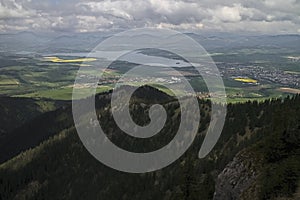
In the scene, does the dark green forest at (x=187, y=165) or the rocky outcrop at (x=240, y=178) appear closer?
the rocky outcrop at (x=240, y=178)

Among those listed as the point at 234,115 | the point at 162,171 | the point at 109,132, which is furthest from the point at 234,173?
the point at 109,132

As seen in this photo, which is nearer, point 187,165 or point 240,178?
point 240,178

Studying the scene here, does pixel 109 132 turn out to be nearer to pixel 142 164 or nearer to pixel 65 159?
pixel 65 159

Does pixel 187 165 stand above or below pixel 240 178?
below

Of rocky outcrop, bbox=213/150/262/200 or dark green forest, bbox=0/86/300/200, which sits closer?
rocky outcrop, bbox=213/150/262/200
